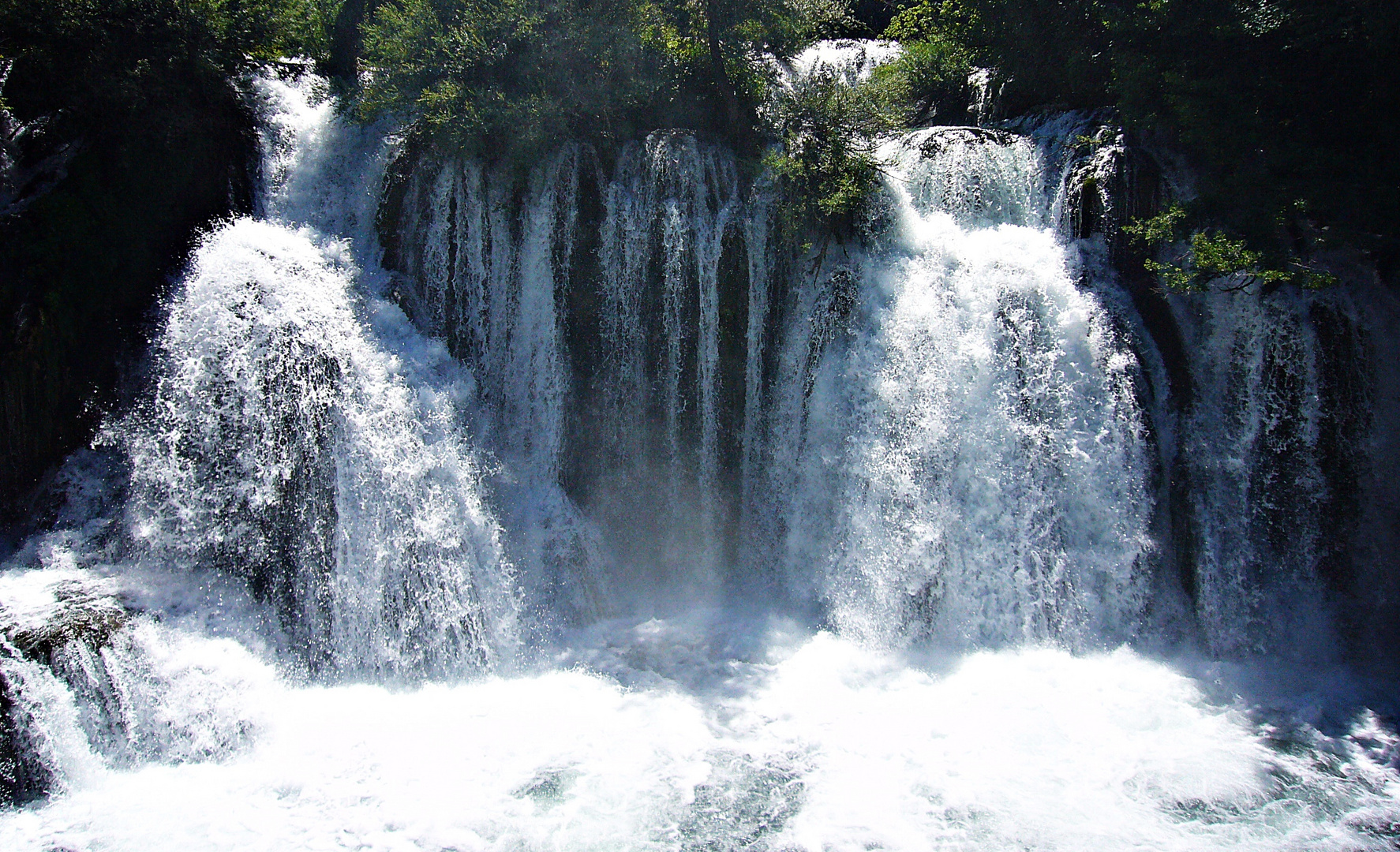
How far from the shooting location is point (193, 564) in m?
7.92

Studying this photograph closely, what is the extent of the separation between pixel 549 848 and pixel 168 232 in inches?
308

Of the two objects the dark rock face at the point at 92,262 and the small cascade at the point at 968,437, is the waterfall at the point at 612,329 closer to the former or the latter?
the small cascade at the point at 968,437

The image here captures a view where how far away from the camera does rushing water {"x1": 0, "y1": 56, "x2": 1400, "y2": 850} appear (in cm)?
672

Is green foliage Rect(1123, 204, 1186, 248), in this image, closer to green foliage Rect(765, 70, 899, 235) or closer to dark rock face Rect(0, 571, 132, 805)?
green foliage Rect(765, 70, 899, 235)

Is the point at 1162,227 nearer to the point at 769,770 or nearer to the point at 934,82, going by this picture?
the point at 934,82

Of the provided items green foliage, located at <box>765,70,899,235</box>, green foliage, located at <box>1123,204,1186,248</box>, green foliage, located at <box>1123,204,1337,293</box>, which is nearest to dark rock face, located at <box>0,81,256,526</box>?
green foliage, located at <box>765,70,899,235</box>

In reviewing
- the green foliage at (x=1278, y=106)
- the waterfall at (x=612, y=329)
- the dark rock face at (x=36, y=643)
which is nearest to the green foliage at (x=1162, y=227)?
the green foliage at (x=1278, y=106)

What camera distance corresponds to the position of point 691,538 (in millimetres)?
10320

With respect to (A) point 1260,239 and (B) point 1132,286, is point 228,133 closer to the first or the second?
(B) point 1132,286

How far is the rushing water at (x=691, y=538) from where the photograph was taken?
6.72 m

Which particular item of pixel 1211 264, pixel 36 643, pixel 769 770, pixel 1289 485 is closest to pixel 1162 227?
pixel 1211 264

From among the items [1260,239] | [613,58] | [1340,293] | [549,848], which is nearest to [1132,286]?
[1260,239]

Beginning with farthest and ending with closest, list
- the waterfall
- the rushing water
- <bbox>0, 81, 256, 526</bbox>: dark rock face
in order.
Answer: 1. the waterfall
2. <bbox>0, 81, 256, 526</bbox>: dark rock face
3. the rushing water

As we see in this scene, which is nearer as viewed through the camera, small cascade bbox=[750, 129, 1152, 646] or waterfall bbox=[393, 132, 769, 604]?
small cascade bbox=[750, 129, 1152, 646]
